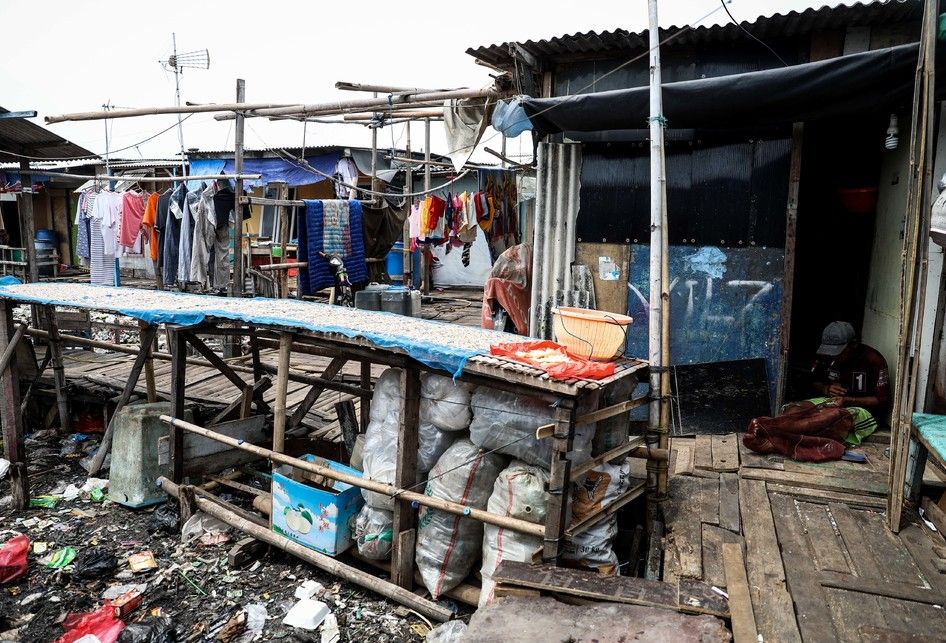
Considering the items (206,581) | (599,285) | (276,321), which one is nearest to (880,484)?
(599,285)

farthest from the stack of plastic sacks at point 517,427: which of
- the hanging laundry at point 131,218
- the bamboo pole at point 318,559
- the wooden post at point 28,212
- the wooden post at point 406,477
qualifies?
the hanging laundry at point 131,218

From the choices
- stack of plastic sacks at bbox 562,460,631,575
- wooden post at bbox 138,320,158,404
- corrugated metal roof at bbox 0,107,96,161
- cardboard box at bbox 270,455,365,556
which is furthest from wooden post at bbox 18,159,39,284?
stack of plastic sacks at bbox 562,460,631,575

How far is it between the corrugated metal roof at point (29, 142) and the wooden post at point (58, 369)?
305cm

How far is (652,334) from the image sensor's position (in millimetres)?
4586

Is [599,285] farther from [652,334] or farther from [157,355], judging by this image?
[157,355]

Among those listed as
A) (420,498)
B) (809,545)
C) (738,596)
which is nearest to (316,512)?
(420,498)

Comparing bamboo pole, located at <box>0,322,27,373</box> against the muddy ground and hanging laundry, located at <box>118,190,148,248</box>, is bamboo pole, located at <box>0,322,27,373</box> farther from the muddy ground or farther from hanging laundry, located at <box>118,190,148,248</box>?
hanging laundry, located at <box>118,190,148,248</box>

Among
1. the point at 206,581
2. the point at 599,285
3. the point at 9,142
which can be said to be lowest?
the point at 206,581

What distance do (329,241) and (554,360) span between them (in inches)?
271

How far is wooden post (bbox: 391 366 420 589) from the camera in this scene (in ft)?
15.1

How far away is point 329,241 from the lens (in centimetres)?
1022

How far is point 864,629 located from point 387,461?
3.20m

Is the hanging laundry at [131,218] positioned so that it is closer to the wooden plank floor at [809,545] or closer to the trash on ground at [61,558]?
the trash on ground at [61,558]

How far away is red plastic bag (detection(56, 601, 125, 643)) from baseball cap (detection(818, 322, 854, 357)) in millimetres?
6366
